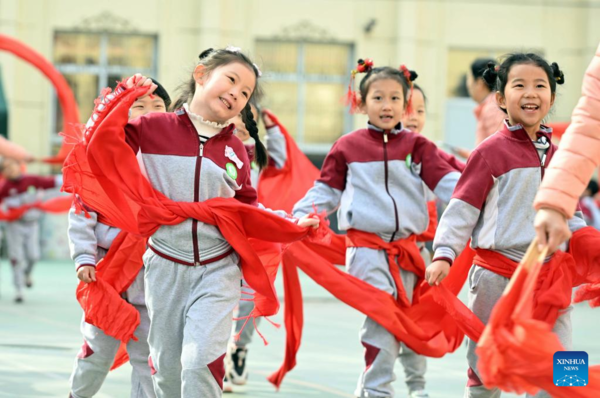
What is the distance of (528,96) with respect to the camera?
15.6 ft

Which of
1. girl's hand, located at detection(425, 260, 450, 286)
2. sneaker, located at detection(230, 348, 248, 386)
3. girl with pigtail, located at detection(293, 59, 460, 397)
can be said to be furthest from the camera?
sneaker, located at detection(230, 348, 248, 386)

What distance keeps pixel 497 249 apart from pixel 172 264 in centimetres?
141

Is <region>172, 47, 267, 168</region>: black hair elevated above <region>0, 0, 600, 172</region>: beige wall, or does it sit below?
below

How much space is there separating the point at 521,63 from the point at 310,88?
16310 millimetres

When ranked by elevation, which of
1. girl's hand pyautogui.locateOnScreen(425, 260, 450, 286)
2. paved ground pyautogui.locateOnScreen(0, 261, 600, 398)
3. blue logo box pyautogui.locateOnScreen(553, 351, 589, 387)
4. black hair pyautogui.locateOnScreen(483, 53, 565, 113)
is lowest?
paved ground pyautogui.locateOnScreen(0, 261, 600, 398)

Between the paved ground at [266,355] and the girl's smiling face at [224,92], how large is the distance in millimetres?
2319

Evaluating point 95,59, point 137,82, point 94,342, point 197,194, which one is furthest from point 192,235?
point 95,59

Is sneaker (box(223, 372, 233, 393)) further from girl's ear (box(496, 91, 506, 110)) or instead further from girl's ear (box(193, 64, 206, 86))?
girl's ear (box(496, 91, 506, 110))

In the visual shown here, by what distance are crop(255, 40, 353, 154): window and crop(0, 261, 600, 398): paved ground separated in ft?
29.9

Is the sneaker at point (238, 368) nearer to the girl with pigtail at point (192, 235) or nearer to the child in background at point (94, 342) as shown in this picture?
the child in background at point (94, 342)

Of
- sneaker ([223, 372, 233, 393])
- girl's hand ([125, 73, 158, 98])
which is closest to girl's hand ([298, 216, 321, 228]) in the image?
girl's hand ([125, 73, 158, 98])

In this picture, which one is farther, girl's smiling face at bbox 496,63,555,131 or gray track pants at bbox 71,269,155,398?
gray track pants at bbox 71,269,155,398

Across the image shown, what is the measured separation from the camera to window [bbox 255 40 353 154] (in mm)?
20781

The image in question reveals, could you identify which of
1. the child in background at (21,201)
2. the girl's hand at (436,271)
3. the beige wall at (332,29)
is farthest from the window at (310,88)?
the girl's hand at (436,271)
